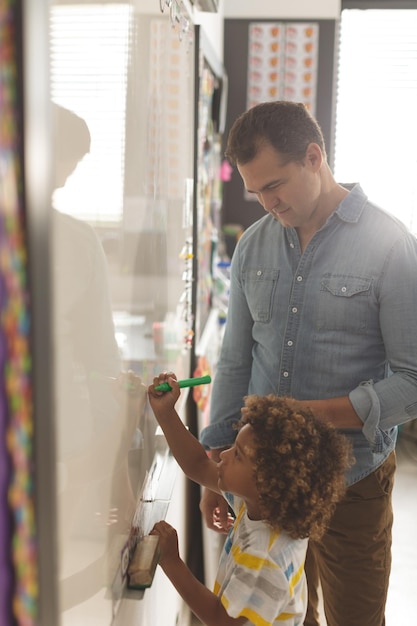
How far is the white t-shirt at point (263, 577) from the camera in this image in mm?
1077

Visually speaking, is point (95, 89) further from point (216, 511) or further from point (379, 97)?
point (379, 97)

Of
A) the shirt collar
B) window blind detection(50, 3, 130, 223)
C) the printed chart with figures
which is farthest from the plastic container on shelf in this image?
window blind detection(50, 3, 130, 223)

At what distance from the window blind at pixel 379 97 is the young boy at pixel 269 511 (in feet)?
10.5

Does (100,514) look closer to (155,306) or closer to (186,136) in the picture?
(155,306)

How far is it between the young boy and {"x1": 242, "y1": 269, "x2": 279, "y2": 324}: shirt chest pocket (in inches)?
13.6

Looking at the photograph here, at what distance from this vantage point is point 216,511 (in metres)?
1.59

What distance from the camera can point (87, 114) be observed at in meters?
0.70

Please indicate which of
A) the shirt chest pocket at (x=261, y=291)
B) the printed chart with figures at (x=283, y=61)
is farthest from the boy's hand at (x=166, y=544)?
the printed chart with figures at (x=283, y=61)

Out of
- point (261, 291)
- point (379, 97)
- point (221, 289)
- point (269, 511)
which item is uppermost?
point (379, 97)

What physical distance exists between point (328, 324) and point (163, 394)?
413 mm

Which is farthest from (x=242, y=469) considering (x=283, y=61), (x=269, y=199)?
(x=283, y=61)

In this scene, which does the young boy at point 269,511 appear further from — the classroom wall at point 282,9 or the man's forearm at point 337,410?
the classroom wall at point 282,9

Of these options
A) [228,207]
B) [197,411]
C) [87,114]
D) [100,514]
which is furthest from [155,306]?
[228,207]

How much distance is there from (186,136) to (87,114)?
1114 mm
